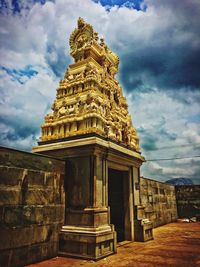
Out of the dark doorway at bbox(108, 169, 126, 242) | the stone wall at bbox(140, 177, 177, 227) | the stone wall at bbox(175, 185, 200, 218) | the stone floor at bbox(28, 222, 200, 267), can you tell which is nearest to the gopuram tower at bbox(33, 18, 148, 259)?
the dark doorway at bbox(108, 169, 126, 242)

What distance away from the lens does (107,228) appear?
727 centimetres

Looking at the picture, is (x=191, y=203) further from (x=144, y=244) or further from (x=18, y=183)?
(x=18, y=183)

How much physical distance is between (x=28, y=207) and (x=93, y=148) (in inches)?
105

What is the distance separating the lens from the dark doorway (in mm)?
10047

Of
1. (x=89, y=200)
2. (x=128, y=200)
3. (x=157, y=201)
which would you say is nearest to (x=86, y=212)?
(x=89, y=200)

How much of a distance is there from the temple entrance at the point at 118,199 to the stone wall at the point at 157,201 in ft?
7.75

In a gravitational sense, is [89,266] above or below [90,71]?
below

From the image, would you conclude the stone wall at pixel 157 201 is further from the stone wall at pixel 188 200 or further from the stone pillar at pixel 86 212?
the stone pillar at pixel 86 212

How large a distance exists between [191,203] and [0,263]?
16.3m

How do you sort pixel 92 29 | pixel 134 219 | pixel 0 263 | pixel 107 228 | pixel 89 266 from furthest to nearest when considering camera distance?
pixel 92 29 < pixel 134 219 < pixel 107 228 < pixel 89 266 < pixel 0 263

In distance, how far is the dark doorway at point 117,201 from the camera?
33.0ft

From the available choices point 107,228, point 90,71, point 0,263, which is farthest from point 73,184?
point 90,71

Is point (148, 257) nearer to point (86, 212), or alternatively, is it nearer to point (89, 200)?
point (86, 212)

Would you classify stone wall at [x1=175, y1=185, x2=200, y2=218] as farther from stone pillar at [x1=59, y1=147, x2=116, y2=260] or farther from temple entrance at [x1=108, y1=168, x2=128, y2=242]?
stone pillar at [x1=59, y1=147, x2=116, y2=260]
